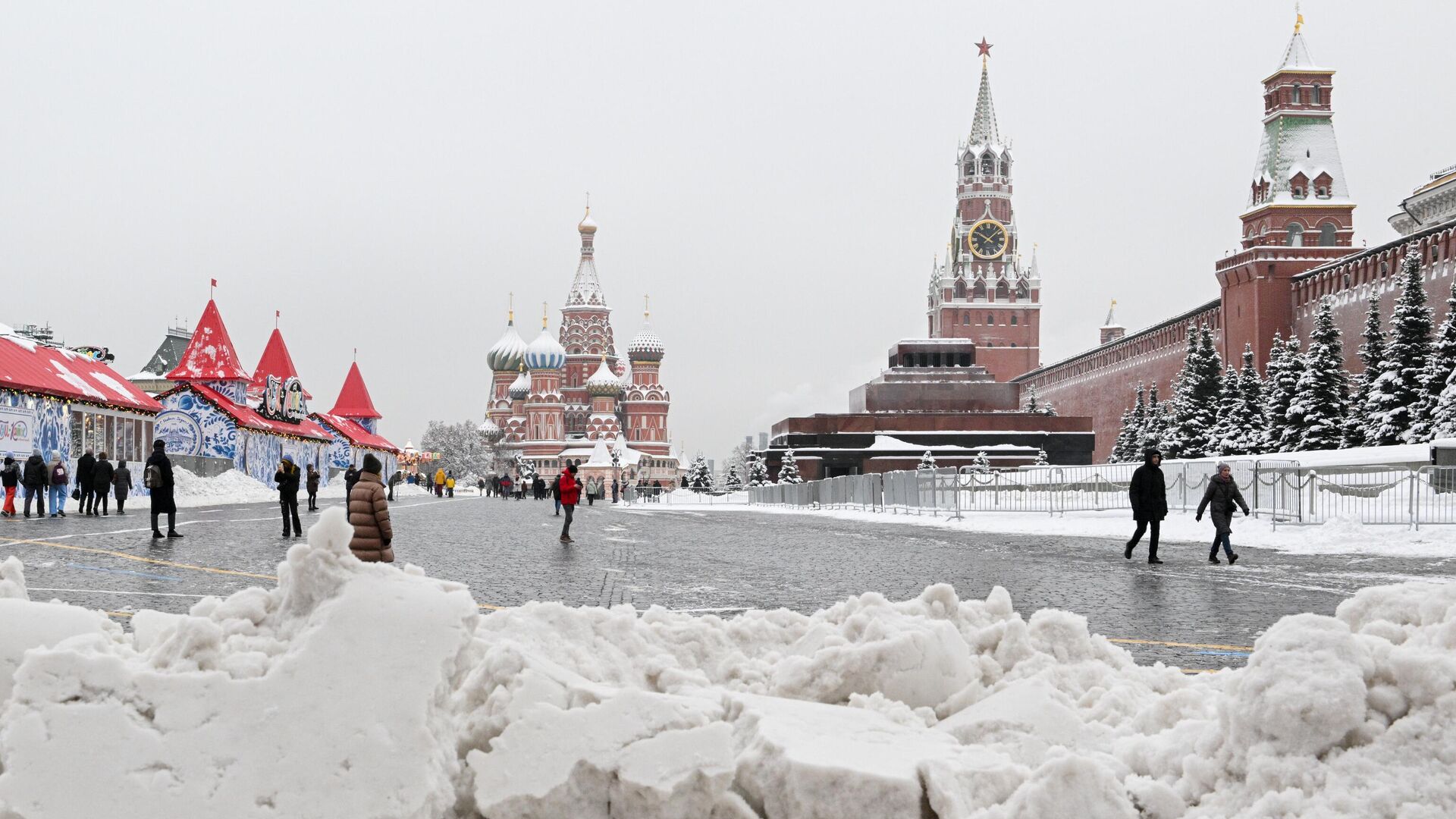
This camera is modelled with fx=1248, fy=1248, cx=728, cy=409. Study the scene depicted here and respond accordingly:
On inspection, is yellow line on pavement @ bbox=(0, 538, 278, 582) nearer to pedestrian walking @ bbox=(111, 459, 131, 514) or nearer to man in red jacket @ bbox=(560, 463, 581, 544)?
man in red jacket @ bbox=(560, 463, 581, 544)

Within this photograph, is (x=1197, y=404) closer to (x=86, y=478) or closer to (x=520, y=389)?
(x=86, y=478)

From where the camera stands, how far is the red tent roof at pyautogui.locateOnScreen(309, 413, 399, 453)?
5522 cm

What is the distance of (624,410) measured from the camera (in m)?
114

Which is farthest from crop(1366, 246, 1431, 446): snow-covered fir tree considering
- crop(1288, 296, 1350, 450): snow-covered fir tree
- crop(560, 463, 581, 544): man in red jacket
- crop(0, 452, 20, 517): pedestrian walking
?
crop(0, 452, 20, 517): pedestrian walking

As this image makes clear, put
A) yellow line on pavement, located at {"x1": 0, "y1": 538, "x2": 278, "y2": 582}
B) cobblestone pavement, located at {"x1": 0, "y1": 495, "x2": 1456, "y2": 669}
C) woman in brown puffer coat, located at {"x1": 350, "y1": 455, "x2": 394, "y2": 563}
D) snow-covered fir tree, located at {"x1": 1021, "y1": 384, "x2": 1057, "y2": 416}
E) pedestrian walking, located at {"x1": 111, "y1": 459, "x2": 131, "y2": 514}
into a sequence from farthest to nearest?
snow-covered fir tree, located at {"x1": 1021, "y1": 384, "x2": 1057, "y2": 416} < pedestrian walking, located at {"x1": 111, "y1": 459, "x2": 131, "y2": 514} < yellow line on pavement, located at {"x1": 0, "y1": 538, "x2": 278, "y2": 582} < cobblestone pavement, located at {"x1": 0, "y1": 495, "x2": 1456, "y2": 669} < woman in brown puffer coat, located at {"x1": 350, "y1": 455, "x2": 394, "y2": 563}

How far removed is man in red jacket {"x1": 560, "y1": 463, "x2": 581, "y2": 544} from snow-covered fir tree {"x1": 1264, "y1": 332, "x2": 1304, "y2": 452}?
2880 centimetres

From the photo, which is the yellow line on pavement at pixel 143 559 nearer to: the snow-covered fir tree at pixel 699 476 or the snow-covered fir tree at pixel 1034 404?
the snow-covered fir tree at pixel 699 476

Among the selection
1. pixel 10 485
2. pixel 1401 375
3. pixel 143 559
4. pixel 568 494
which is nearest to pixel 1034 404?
pixel 1401 375

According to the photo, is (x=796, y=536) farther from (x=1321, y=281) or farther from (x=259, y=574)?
(x=1321, y=281)

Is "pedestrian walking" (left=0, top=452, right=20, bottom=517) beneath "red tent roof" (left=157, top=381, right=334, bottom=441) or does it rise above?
beneath

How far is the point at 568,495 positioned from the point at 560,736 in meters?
15.6

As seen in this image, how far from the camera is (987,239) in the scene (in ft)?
375

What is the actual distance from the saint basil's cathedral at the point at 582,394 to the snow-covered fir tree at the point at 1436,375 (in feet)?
244

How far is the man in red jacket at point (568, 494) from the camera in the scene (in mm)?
18344
